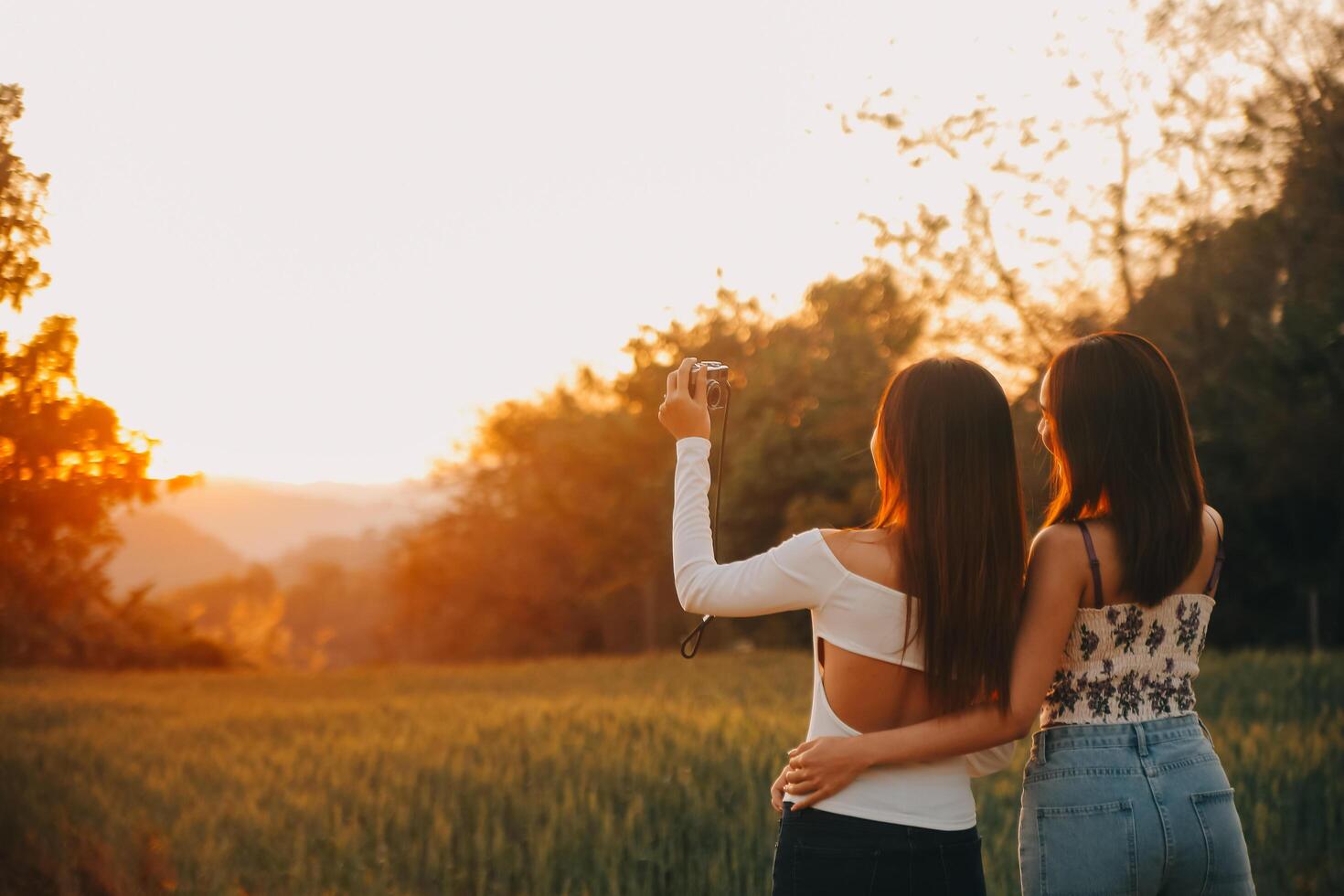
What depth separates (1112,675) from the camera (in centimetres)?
233

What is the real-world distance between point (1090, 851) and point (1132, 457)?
785 mm

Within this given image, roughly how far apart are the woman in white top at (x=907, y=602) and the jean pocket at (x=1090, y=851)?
0.54 ft

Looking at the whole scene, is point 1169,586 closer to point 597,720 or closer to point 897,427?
point 897,427

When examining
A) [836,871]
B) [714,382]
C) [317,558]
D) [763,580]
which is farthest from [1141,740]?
[317,558]

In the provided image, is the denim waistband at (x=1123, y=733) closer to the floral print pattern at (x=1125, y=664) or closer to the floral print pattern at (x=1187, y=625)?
the floral print pattern at (x=1125, y=664)

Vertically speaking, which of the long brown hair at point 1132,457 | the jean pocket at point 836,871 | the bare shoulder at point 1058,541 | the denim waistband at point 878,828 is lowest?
the jean pocket at point 836,871

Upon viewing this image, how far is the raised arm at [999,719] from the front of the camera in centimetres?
218

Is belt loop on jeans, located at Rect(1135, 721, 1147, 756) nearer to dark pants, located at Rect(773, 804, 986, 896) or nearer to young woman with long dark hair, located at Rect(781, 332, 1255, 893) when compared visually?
young woman with long dark hair, located at Rect(781, 332, 1255, 893)

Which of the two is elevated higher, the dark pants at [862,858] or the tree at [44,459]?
the tree at [44,459]

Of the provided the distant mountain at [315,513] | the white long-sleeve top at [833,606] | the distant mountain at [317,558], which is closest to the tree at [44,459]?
the white long-sleeve top at [833,606]

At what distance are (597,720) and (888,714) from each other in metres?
5.88

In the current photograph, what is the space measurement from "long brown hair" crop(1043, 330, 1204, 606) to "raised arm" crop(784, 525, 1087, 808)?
113mm

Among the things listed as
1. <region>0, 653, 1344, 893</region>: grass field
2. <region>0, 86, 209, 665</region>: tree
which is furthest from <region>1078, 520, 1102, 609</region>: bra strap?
<region>0, 86, 209, 665</region>: tree

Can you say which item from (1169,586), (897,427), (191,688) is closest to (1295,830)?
(1169,586)
